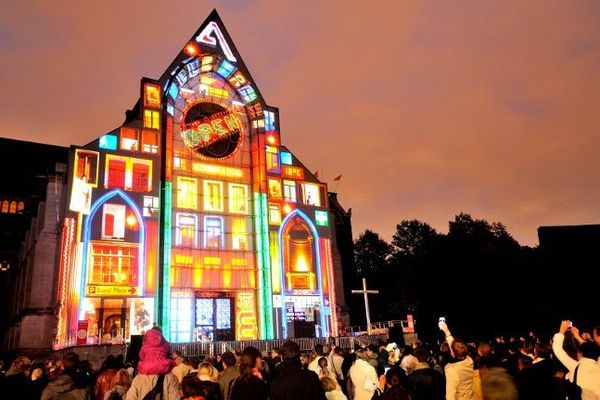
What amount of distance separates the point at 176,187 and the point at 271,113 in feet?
37.5

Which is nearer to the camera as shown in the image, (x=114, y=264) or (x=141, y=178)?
(x=114, y=264)

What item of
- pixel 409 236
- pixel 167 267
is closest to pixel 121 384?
pixel 167 267

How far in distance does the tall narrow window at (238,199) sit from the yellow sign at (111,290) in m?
10.9

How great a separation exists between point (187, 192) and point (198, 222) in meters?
2.59

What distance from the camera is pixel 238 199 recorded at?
42125 mm

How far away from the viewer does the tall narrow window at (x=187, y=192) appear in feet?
130

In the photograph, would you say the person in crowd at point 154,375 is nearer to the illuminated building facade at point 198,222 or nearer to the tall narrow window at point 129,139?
the illuminated building facade at point 198,222

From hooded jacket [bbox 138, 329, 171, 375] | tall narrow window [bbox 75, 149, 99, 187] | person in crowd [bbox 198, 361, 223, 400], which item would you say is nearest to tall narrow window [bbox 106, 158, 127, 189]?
tall narrow window [bbox 75, 149, 99, 187]

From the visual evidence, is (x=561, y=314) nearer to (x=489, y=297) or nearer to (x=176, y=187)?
(x=176, y=187)

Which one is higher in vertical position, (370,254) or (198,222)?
(370,254)

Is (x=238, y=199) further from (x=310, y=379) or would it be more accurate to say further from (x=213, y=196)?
(x=310, y=379)

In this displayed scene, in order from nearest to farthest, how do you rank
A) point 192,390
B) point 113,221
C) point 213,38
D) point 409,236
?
point 192,390, point 113,221, point 213,38, point 409,236

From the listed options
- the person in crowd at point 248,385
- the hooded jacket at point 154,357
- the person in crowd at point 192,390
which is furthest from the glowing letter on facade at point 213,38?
the person in crowd at point 192,390

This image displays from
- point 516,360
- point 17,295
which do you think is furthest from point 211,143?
point 516,360
